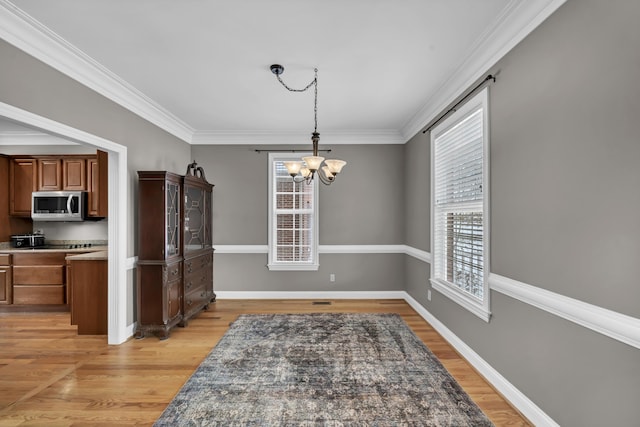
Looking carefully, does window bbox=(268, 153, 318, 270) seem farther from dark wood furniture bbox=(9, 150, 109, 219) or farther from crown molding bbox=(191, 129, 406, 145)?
dark wood furniture bbox=(9, 150, 109, 219)

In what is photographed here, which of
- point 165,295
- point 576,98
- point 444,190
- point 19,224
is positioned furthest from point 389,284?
point 19,224

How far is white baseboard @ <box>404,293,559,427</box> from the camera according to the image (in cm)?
192

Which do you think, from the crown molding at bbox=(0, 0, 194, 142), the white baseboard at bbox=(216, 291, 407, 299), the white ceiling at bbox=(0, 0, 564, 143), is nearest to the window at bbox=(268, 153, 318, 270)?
the white baseboard at bbox=(216, 291, 407, 299)

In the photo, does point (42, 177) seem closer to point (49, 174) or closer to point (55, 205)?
point (49, 174)

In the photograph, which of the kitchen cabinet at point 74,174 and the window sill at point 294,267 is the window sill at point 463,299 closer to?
the window sill at point 294,267

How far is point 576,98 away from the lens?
5.34ft

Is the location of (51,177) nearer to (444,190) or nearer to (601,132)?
(444,190)

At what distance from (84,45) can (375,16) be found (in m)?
2.26

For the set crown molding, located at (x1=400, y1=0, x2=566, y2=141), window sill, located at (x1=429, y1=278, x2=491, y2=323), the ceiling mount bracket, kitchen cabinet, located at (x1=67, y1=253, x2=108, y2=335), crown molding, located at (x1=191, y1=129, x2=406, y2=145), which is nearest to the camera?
crown molding, located at (x1=400, y1=0, x2=566, y2=141)

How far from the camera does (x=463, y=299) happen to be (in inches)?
114

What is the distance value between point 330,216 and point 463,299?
8.27 ft

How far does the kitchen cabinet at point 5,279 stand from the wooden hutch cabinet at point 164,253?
2301 mm

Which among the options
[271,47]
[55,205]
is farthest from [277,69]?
[55,205]

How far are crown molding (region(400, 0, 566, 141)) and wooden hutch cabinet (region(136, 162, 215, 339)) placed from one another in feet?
10.3
